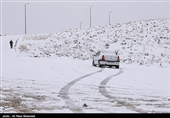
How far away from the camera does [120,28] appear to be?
198 feet

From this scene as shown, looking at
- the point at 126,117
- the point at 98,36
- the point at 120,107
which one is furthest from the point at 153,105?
the point at 98,36

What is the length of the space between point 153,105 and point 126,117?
2.02 metres

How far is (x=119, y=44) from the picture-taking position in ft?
155

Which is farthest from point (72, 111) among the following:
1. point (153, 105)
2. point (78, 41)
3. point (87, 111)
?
point (78, 41)

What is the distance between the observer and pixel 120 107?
7.49m

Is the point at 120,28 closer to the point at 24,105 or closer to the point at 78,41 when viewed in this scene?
the point at 78,41

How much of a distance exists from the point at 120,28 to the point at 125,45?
1470cm

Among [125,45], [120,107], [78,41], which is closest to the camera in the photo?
[120,107]

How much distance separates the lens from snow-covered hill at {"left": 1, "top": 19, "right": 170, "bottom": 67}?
129 feet

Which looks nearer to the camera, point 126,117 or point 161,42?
point 126,117

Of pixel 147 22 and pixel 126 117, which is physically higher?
pixel 147 22

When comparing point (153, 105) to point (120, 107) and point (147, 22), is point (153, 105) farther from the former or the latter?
point (147, 22)

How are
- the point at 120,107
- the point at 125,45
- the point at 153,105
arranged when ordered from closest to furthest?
the point at 120,107 < the point at 153,105 < the point at 125,45

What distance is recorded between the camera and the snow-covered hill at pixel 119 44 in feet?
129
